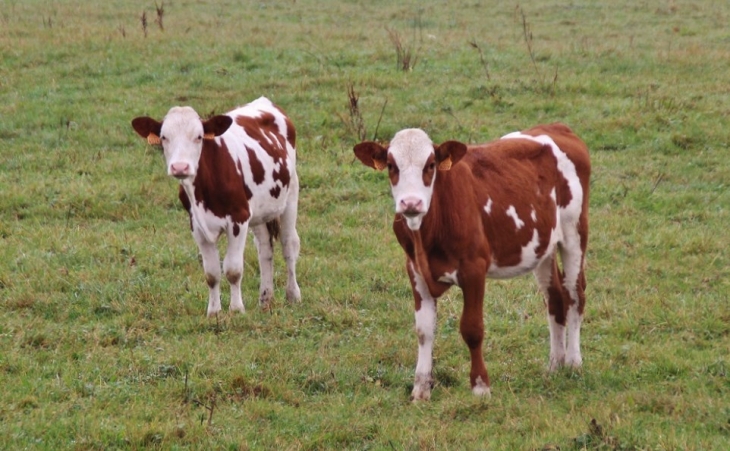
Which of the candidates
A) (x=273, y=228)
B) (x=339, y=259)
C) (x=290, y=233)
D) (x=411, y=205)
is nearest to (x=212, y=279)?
(x=273, y=228)

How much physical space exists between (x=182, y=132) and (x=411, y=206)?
2763mm

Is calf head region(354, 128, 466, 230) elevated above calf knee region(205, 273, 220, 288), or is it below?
above

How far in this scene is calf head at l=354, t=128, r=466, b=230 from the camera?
6.29m

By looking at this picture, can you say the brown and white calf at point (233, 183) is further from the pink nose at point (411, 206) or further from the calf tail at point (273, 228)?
the pink nose at point (411, 206)

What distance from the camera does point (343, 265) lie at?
998 cm

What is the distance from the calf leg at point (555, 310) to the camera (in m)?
7.49

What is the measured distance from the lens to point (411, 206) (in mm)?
6145

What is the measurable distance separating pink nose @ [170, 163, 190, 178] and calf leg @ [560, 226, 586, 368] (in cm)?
295

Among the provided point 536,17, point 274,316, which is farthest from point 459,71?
point 274,316

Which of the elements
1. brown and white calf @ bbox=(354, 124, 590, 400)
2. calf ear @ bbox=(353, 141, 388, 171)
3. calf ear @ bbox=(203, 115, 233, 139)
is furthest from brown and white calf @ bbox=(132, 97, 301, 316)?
brown and white calf @ bbox=(354, 124, 590, 400)

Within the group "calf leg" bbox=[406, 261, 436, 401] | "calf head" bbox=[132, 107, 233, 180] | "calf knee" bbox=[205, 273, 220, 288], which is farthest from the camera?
"calf knee" bbox=[205, 273, 220, 288]

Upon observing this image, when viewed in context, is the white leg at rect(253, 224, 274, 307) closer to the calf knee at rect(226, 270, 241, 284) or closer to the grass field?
the grass field

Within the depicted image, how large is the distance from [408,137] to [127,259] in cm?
445

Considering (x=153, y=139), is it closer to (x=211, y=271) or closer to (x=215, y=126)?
(x=215, y=126)
